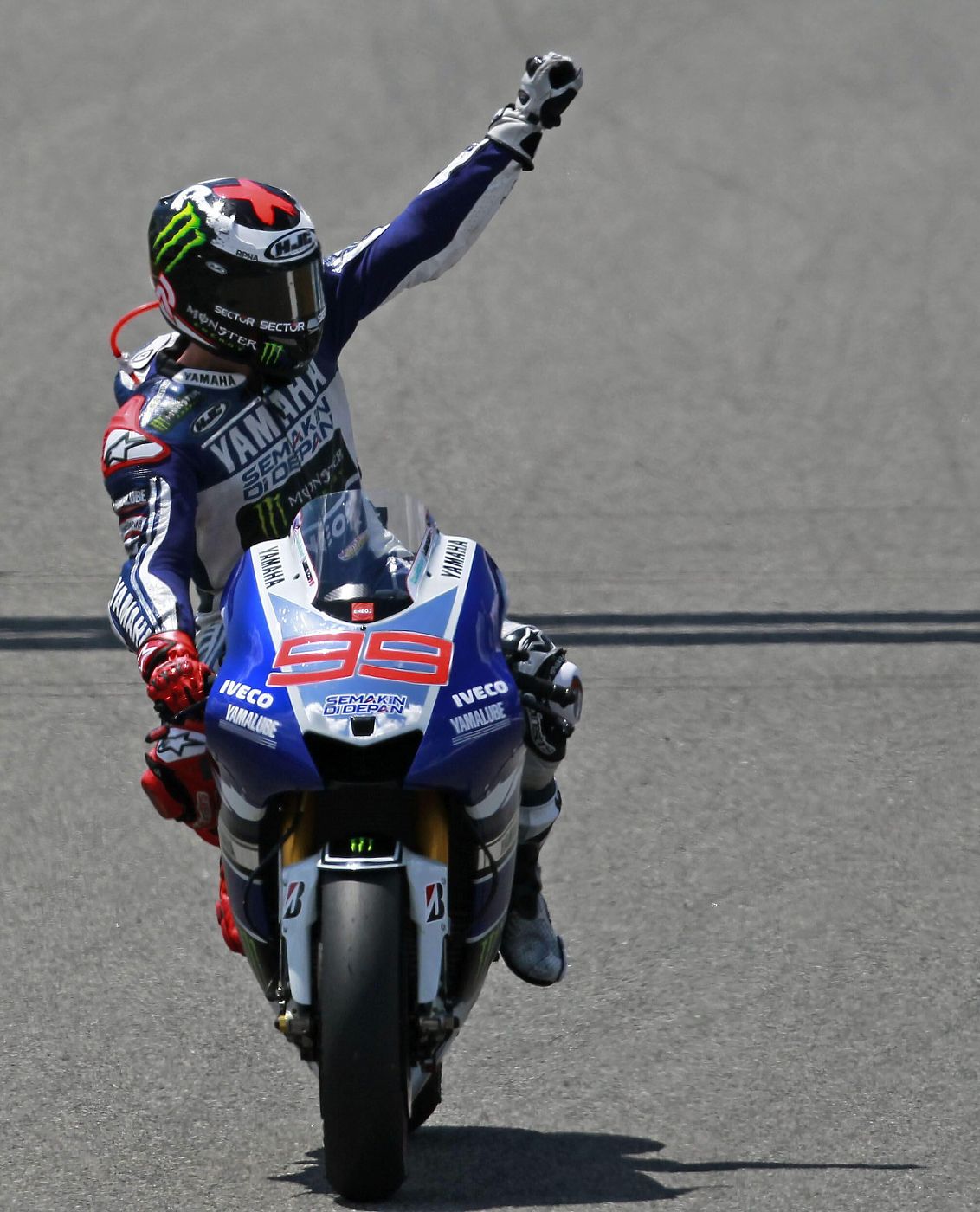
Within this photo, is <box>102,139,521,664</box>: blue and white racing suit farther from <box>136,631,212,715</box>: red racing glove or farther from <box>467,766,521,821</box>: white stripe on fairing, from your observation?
<box>467,766,521,821</box>: white stripe on fairing

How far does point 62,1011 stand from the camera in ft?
18.9

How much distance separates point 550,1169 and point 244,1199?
650 mm

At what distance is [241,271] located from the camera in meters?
5.38

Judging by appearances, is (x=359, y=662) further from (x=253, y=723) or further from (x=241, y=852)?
(x=241, y=852)

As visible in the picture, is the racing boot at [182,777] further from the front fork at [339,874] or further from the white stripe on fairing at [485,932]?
the white stripe on fairing at [485,932]

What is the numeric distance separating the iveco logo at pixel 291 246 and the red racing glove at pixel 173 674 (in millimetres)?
1060

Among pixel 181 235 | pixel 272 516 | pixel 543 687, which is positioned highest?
pixel 181 235

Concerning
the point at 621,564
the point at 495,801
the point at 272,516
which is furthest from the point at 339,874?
the point at 621,564

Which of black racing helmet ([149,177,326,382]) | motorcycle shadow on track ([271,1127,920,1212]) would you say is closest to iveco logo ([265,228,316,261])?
black racing helmet ([149,177,326,382])

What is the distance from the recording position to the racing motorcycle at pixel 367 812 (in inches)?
170

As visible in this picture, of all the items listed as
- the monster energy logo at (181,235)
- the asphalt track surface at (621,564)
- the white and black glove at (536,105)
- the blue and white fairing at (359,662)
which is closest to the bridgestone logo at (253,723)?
the blue and white fairing at (359,662)

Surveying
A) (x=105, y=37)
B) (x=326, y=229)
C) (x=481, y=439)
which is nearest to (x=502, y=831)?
(x=481, y=439)

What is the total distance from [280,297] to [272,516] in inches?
21.4

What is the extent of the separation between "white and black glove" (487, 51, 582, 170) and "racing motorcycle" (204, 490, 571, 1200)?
164cm
